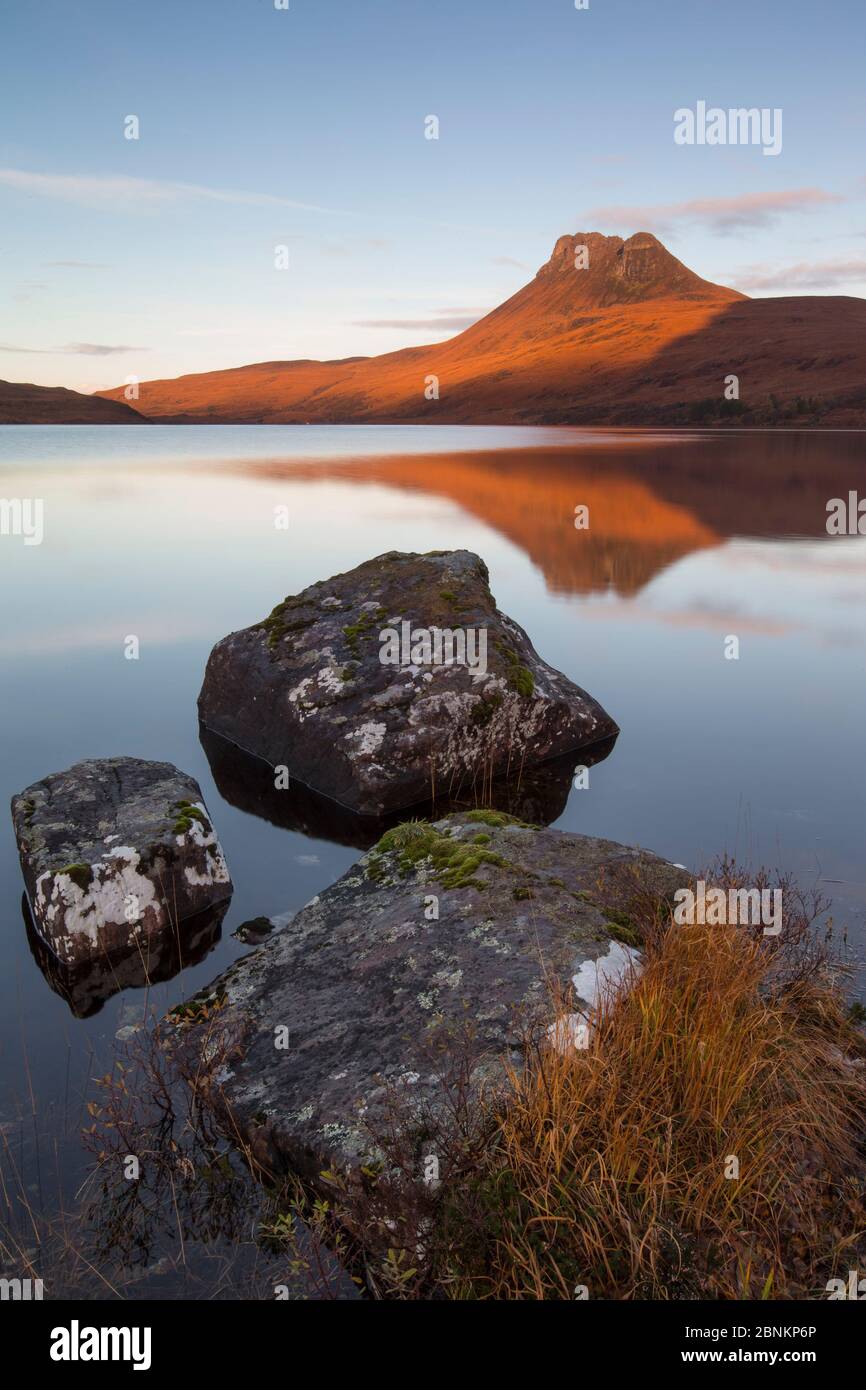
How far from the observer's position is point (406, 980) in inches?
210

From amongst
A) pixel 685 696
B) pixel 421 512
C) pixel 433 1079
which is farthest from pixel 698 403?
pixel 433 1079

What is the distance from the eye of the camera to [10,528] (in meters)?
31.1

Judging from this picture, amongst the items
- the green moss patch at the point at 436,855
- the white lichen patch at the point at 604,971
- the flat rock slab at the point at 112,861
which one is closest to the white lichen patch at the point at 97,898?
the flat rock slab at the point at 112,861

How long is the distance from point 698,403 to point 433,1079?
145 metres

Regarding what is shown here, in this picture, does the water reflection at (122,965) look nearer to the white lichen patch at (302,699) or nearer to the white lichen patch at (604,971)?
the white lichen patch at (604,971)

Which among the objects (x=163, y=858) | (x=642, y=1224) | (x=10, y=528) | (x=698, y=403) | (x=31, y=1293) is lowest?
(x=31, y=1293)

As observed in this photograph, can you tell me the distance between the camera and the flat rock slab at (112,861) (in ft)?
21.3

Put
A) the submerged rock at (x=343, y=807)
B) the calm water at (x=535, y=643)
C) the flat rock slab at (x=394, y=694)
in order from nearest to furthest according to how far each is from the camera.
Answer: the calm water at (x=535, y=643), the submerged rock at (x=343, y=807), the flat rock slab at (x=394, y=694)

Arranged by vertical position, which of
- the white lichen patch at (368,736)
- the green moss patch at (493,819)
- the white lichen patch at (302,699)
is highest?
the white lichen patch at (302,699)

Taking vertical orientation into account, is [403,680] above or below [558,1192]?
above

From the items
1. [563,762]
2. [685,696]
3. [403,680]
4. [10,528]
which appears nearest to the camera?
[403,680]

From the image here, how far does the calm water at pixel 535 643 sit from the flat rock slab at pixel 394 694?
28.8 inches

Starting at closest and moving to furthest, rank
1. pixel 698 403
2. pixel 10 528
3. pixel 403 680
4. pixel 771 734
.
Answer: pixel 403 680, pixel 771 734, pixel 10 528, pixel 698 403
